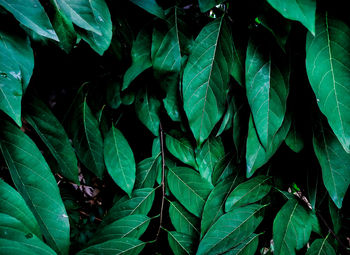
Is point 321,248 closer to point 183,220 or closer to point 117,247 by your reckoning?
point 183,220

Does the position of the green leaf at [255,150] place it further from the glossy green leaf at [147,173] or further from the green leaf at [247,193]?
the glossy green leaf at [147,173]

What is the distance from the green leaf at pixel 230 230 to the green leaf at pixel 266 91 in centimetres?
23

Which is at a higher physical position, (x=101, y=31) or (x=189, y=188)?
(x=101, y=31)

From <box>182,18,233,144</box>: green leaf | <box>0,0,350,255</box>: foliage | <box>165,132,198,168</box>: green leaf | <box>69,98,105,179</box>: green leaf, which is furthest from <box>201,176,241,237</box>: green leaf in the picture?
<box>69,98,105,179</box>: green leaf

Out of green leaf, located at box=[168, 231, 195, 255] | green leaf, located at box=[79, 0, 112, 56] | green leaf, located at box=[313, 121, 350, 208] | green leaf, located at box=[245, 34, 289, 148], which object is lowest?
green leaf, located at box=[168, 231, 195, 255]

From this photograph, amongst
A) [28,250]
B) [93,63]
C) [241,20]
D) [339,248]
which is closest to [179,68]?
[241,20]

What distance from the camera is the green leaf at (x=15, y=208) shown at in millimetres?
555

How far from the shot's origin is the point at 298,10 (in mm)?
563

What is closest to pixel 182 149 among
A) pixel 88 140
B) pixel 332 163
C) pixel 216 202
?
pixel 216 202

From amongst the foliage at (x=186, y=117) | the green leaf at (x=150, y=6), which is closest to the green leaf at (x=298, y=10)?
the foliage at (x=186, y=117)

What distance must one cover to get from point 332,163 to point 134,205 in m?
0.58

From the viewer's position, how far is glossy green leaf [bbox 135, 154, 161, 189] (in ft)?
3.11

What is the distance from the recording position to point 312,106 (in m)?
0.78

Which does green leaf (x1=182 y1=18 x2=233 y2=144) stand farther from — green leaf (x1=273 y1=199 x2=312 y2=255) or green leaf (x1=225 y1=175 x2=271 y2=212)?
green leaf (x1=273 y1=199 x2=312 y2=255)
